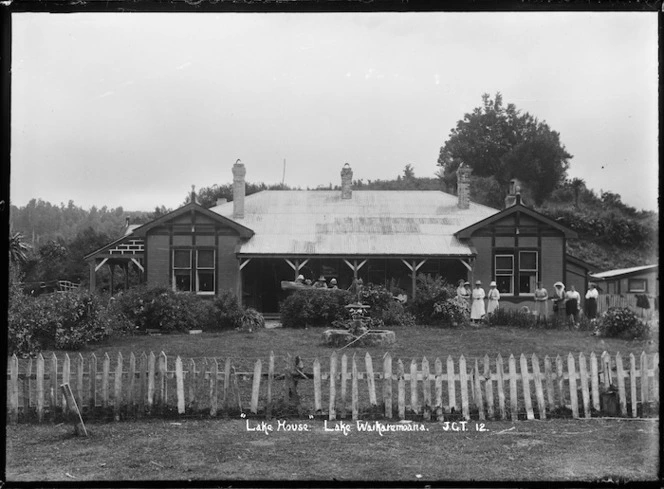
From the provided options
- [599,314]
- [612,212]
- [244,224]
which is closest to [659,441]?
[612,212]

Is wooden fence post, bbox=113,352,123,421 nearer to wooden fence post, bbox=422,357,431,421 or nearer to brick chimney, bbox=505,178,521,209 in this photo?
wooden fence post, bbox=422,357,431,421

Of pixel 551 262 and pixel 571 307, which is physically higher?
pixel 551 262

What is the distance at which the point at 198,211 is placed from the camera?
61.9ft

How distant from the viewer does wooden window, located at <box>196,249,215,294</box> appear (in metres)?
17.3

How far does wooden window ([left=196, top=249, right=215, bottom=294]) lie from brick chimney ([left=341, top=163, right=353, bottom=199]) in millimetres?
4491

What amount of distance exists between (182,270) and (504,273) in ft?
31.2

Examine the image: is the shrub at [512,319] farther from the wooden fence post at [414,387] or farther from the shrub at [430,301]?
the wooden fence post at [414,387]

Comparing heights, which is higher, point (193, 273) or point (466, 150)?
point (466, 150)

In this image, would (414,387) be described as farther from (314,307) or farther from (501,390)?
(314,307)

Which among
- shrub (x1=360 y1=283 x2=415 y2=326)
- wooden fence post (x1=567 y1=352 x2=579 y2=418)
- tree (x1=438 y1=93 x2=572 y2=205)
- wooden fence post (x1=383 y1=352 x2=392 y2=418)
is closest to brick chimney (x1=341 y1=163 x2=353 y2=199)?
tree (x1=438 y1=93 x2=572 y2=205)

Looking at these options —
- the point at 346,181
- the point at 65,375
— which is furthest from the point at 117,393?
the point at 346,181

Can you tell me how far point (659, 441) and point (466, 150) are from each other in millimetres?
11948

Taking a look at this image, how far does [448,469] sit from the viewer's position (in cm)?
798

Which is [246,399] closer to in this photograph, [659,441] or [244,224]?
[659,441]
